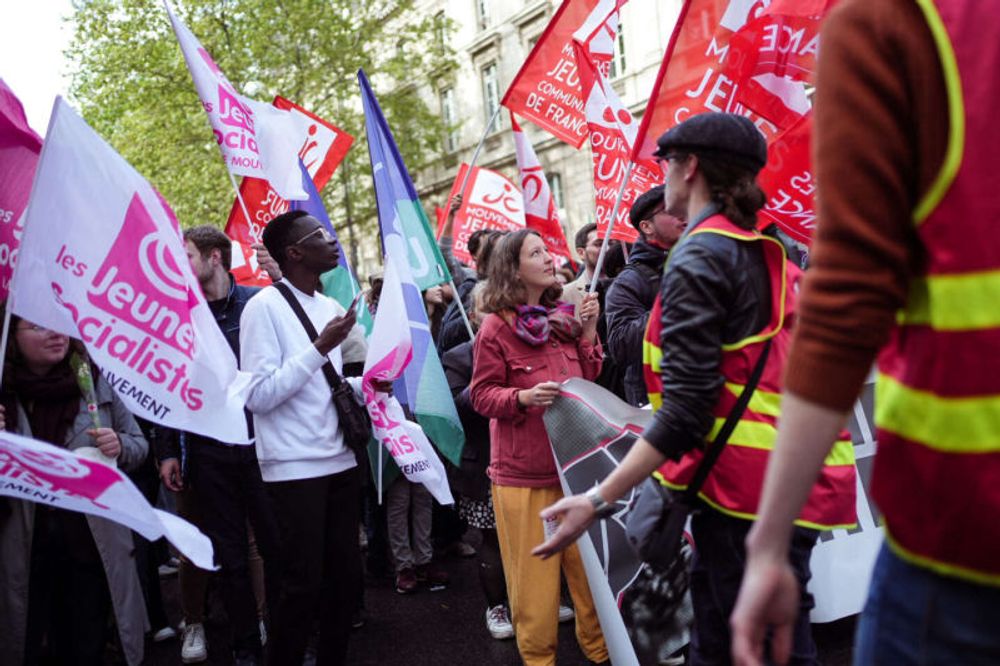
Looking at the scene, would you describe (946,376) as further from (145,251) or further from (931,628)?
(145,251)

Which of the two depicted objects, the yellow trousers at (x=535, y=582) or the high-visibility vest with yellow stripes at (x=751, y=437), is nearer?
the high-visibility vest with yellow stripes at (x=751, y=437)

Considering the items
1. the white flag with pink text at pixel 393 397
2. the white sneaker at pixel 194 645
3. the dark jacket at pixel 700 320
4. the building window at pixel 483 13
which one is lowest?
the white sneaker at pixel 194 645

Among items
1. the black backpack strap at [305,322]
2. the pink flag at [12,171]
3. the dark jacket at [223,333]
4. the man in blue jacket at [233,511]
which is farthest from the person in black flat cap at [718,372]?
the dark jacket at [223,333]

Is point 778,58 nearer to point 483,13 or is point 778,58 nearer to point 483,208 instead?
point 483,208

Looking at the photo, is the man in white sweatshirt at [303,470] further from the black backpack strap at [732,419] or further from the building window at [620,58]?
the building window at [620,58]

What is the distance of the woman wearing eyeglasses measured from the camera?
3615 millimetres

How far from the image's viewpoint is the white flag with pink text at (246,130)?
534 cm

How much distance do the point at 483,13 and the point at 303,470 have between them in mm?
28976

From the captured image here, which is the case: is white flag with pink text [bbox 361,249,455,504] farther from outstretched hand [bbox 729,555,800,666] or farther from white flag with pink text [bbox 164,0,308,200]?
outstretched hand [bbox 729,555,800,666]

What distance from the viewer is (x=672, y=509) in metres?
2.33

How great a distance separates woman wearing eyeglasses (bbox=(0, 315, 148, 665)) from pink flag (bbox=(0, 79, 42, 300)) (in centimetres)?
33

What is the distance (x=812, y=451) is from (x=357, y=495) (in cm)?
315

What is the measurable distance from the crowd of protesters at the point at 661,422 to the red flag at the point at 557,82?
1.06 meters

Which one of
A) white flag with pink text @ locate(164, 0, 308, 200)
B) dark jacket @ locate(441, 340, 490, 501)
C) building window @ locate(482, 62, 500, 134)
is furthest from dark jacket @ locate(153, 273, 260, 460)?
building window @ locate(482, 62, 500, 134)
